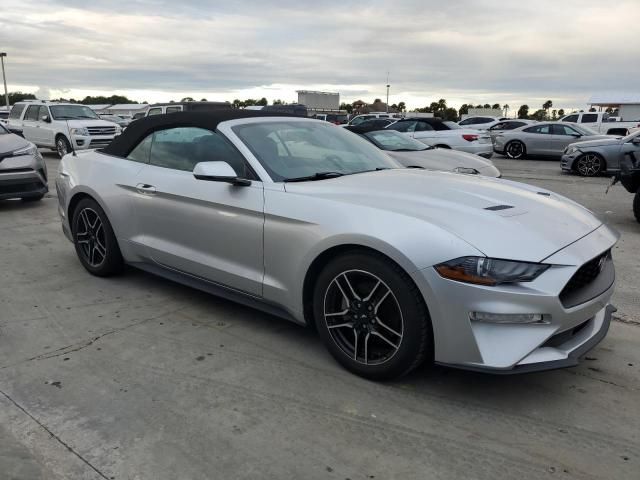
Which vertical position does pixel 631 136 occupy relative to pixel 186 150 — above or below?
below

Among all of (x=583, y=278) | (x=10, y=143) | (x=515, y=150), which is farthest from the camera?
(x=515, y=150)

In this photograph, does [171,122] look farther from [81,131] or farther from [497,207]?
[81,131]

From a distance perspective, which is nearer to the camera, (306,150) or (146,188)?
(306,150)

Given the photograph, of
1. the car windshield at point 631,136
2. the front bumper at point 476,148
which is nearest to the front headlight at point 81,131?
the front bumper at point 476,148

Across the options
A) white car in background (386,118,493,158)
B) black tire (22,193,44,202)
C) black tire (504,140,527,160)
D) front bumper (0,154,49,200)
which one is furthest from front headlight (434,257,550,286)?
black tire (504,140,527,160)

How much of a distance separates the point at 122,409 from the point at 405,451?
4.78 feet

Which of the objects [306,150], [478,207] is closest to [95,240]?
[306,150]

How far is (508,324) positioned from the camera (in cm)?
258

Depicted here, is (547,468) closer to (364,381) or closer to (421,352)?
(421,352)

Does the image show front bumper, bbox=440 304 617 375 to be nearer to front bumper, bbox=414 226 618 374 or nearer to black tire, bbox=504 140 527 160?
front bumper, bbox=414 226 618 374

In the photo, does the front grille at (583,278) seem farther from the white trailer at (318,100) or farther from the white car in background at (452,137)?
the white trailer at (318,100)

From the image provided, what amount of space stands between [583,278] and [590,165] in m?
11.4

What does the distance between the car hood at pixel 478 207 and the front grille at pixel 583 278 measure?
0.16m

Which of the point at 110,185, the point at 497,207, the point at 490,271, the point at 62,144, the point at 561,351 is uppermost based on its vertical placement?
the point at 497,207
